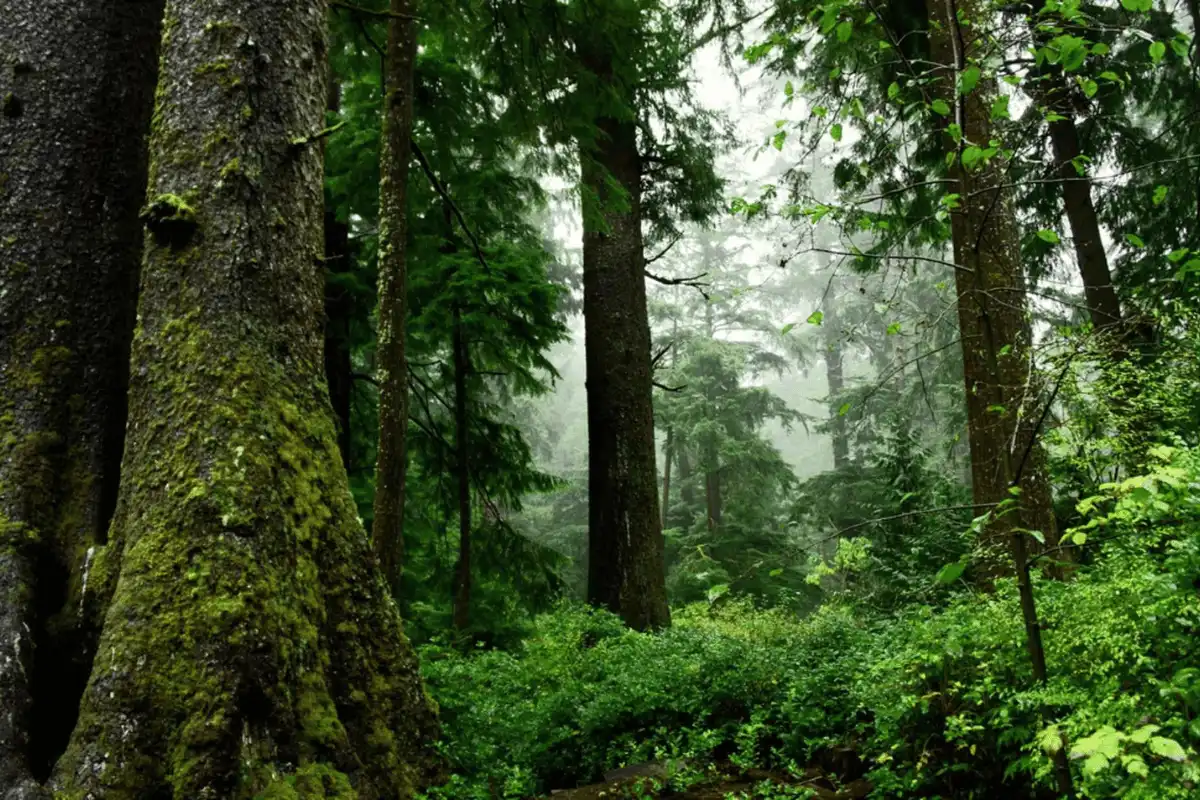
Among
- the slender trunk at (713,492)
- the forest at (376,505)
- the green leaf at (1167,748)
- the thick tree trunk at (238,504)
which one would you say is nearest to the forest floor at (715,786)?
the forest at (376,505)

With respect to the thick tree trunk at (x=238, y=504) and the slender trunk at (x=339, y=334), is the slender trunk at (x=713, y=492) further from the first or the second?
the thick tree trunk at (x=238, y=504)

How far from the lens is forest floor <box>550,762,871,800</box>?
338 centimetres

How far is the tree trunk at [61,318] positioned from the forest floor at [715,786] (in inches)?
93.7

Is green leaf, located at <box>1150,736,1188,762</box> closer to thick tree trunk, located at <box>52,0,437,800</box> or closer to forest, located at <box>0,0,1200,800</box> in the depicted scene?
forest, located at <box>0,0,1200,800</box>

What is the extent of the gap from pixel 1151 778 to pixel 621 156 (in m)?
8.61

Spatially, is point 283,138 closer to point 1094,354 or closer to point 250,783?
point 250,783

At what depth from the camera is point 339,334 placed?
754 cm

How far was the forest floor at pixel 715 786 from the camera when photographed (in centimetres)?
338

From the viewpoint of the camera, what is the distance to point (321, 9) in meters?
3.71

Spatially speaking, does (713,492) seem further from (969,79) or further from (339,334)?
(969,79)

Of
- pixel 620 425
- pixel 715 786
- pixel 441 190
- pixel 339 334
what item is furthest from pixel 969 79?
pixel 339 334

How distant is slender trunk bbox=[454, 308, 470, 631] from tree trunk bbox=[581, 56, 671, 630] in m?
1.35

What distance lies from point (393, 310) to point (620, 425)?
3.90 meters

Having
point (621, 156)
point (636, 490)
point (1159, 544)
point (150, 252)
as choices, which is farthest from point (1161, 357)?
point (621, 156)
